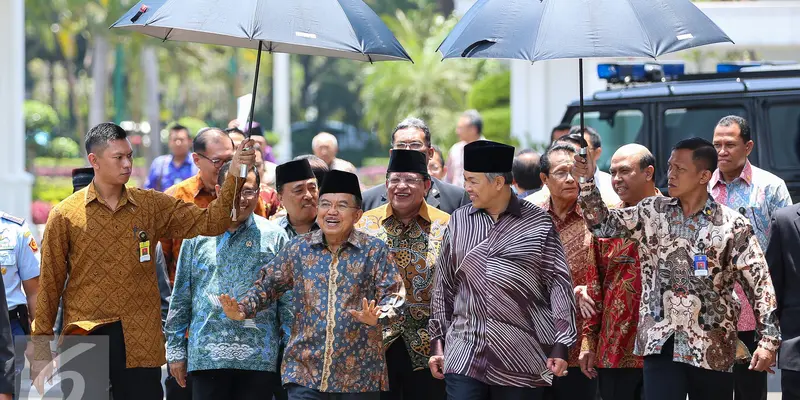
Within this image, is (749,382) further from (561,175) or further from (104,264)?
(104,264)

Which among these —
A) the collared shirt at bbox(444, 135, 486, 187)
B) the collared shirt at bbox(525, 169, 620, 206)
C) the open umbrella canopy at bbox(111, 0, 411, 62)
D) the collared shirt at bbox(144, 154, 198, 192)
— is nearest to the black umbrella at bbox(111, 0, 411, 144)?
the open umbrella canopy at bbox(111, 0, 411, 62)

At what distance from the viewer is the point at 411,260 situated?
7043 mm

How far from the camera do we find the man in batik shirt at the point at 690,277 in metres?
6.38

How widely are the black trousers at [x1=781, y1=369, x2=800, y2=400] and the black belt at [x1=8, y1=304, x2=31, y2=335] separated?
4.47m

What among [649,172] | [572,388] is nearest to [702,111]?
[649,172]

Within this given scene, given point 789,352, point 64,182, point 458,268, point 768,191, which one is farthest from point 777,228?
point 64,182

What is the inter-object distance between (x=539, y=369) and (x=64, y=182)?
32.8 m

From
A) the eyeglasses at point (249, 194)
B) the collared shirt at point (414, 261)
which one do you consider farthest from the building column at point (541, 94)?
the eyeglasses at point (249, 194)

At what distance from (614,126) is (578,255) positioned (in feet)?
13.5

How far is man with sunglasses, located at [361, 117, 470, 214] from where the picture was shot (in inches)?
302

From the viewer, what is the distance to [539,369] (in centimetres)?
620

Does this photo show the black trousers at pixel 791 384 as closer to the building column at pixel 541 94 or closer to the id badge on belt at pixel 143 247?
the id badge on belt at pixel 143 247

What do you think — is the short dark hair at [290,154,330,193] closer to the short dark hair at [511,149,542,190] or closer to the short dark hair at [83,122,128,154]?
the short dark hair at [83,122,128,154]

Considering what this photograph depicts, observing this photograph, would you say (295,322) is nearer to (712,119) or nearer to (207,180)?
(207,180)
